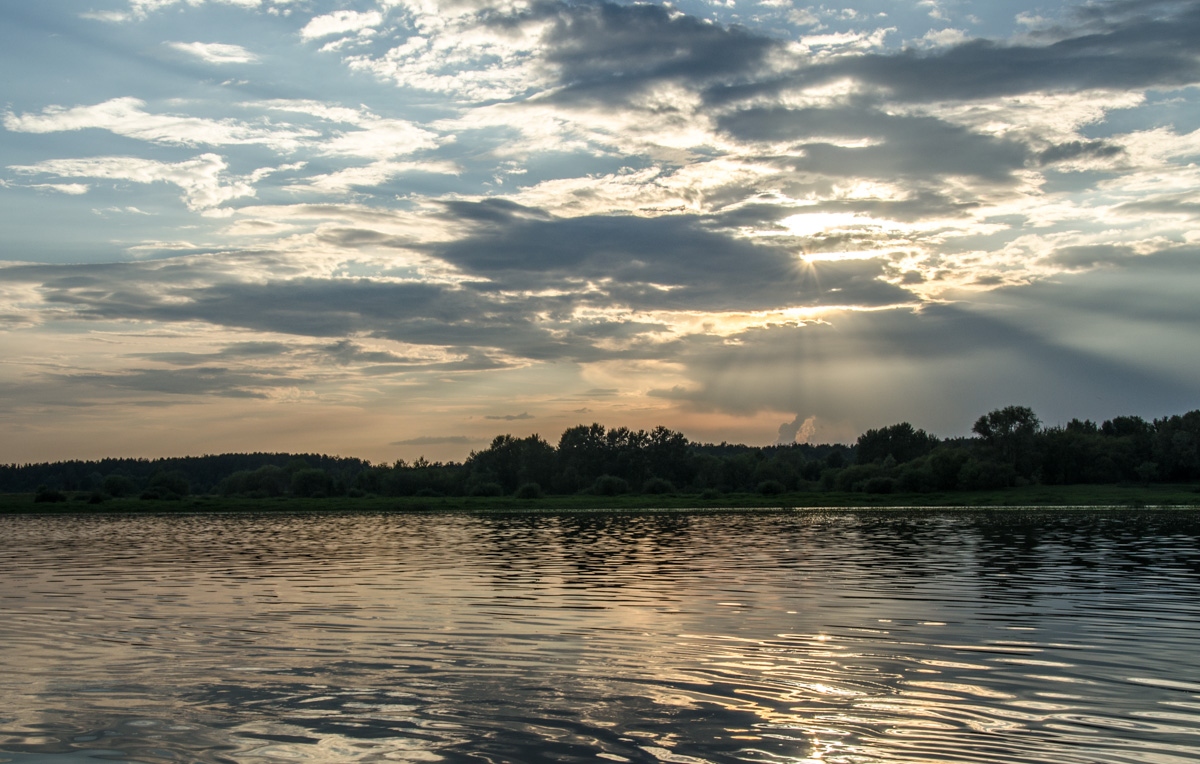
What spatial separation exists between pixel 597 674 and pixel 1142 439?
173394 millimetres

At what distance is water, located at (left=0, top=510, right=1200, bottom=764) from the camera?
1178 cm

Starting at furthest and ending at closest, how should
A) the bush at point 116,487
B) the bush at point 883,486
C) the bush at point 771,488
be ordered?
the bush at point 116,487 < the bush at point 771,488 < the bush at point 883,486

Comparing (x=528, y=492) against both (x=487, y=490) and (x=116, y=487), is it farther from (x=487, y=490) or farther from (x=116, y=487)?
(x=116, y=487)

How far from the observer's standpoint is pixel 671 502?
138 metres

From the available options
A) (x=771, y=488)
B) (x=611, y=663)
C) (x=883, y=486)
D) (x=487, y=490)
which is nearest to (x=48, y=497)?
(x=487, y=490)

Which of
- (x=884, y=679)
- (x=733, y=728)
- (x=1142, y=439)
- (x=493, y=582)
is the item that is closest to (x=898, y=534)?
(x=493, y=582)

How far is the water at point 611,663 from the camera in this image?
11.8 metres

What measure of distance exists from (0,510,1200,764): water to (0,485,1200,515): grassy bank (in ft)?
294

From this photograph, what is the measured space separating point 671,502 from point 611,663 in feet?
400

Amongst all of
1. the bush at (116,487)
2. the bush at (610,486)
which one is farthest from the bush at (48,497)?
the bush at (610,486)

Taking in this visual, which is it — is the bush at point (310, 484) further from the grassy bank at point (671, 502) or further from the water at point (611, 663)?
the water at point (611, 663)

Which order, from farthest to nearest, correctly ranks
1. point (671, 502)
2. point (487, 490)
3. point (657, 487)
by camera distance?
point (487, 490), point (657, 487), point (671, 502)

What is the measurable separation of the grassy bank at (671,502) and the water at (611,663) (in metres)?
89.7

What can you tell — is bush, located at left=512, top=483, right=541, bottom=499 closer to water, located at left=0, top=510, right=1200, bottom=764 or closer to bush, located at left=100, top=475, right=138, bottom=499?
bush, located at left=100, top=475, right=138, bottom=499
